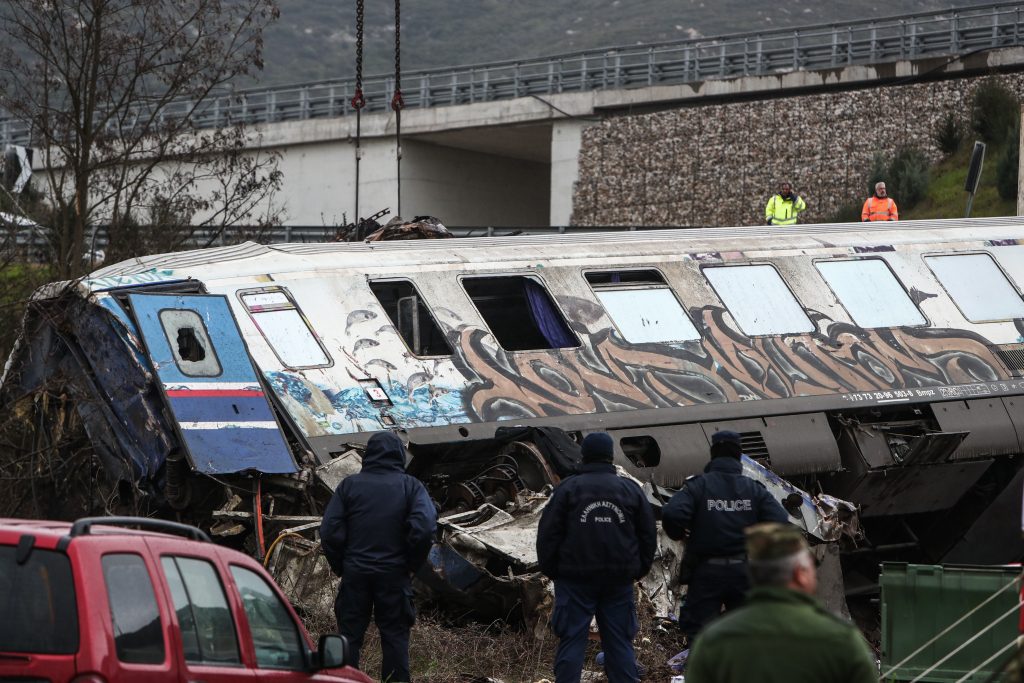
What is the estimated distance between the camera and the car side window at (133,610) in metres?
5.77

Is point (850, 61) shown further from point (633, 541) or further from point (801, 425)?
point (633, 541)

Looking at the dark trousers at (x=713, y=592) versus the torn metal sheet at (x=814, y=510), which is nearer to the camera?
the dark trousers at (x=713, y=592)

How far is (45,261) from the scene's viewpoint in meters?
22.7

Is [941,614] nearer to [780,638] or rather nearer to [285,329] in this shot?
[285,329]

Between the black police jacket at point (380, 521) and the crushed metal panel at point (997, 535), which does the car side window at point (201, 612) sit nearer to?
the black police jacket at point (380, 521)

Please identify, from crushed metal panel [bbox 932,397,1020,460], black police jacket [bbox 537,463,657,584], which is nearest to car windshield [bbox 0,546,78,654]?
black police jacket [bbox 537,463,657,584]

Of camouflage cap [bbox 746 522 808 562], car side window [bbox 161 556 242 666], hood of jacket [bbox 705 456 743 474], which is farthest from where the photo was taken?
hood of jacket [bbox 705 456 743 474]

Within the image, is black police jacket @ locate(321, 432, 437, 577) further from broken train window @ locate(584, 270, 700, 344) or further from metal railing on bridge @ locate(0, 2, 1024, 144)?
metal railing on bridge @ locate(0, 2, 1024, 144)

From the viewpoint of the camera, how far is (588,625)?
31.9 ft

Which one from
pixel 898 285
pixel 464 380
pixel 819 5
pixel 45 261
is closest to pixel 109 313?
pixel 464 380

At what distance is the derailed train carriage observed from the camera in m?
12.7

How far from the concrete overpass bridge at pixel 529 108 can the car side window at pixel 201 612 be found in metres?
30.7

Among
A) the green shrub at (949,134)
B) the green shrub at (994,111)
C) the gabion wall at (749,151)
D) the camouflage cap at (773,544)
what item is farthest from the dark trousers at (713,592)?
the green shrub at (949,134)

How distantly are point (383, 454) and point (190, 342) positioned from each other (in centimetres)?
349
